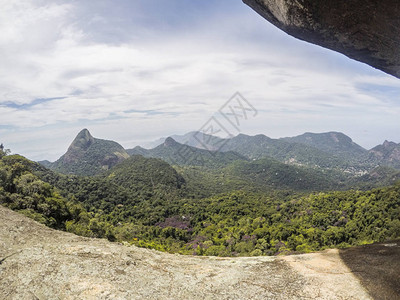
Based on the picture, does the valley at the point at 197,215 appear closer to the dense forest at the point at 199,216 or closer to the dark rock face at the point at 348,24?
the dense forest at the point at 199,216

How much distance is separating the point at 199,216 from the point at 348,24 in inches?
2833

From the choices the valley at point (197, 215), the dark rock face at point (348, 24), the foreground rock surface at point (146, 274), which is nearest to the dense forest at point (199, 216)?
the valley at point (197, 215)

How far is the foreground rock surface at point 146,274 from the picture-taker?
23.1 feet

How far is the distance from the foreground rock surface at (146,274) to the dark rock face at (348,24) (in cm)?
836

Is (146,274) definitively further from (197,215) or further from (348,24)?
(197,215)

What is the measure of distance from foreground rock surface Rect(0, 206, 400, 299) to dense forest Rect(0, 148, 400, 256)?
45.8ft

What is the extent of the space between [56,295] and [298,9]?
1298cm

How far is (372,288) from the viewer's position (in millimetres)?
7266

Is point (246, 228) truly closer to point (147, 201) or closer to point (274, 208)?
point (274, 208)

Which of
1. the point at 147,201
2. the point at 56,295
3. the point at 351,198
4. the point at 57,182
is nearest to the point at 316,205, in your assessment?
the point at 351,198

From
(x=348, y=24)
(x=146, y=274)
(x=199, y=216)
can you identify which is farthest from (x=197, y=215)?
(x=348, y=24)

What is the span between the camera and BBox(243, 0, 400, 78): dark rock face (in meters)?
7.89

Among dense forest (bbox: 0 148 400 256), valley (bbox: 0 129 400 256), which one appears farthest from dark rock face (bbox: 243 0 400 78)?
dense forest (bbox: 0 148 400 256)

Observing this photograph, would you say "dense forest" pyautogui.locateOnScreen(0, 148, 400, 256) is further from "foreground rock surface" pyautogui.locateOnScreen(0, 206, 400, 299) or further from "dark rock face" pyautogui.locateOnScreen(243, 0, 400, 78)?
"dark rock face" pyautogui.locateOnScreen(243, 0, 400, 78)
